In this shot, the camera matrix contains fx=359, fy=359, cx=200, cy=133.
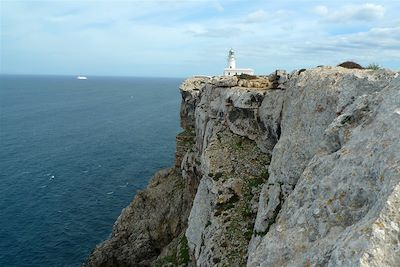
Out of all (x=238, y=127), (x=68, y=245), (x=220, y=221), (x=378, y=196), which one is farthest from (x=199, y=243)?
(x=68, y=245)

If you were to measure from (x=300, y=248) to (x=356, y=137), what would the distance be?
5.87m

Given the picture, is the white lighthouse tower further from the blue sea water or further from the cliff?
the cliff

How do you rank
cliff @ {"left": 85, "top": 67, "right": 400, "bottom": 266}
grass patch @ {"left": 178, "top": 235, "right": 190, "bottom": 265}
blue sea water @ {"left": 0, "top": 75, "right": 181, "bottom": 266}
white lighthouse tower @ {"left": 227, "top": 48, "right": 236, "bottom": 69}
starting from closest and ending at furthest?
cliff @ {"left": 85, "top": 67, "right": 400, "bottom": 266} < grass patch @ {"left": 178, "top": 235, "right": 190, "bottom": 265} < blue sea water @ {"left": 0, "top": 75, "right": 181, "bottom": 266} < white lighthouse tower @ {"left": 227, "top": 48, "right": 236, "bottom": 69}

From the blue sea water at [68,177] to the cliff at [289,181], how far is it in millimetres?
10573

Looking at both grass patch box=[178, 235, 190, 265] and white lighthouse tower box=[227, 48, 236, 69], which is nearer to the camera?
grass patch box=[178, 235, 190, 265]

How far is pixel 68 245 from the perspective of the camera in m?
55.7

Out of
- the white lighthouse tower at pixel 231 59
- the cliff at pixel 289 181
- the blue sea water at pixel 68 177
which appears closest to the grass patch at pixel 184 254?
the cliff at pixel 289 181

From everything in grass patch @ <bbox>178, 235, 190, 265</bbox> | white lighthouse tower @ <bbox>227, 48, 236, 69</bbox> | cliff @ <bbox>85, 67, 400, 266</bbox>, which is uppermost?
white lighthouse tower @ <bbox>227, 48, 236, 69</bbox>

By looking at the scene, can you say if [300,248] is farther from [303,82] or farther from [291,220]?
[303,82]

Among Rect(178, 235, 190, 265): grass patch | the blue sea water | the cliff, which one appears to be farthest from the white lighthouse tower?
Rect(178, 235, 190, 265): grass patch

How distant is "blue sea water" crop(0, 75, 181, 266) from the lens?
2202 inches

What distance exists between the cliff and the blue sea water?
10573mm

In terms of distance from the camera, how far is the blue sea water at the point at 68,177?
55.9 metres

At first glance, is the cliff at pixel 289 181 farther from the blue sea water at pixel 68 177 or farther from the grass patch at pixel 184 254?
the blue sea water at pixel 68 177
